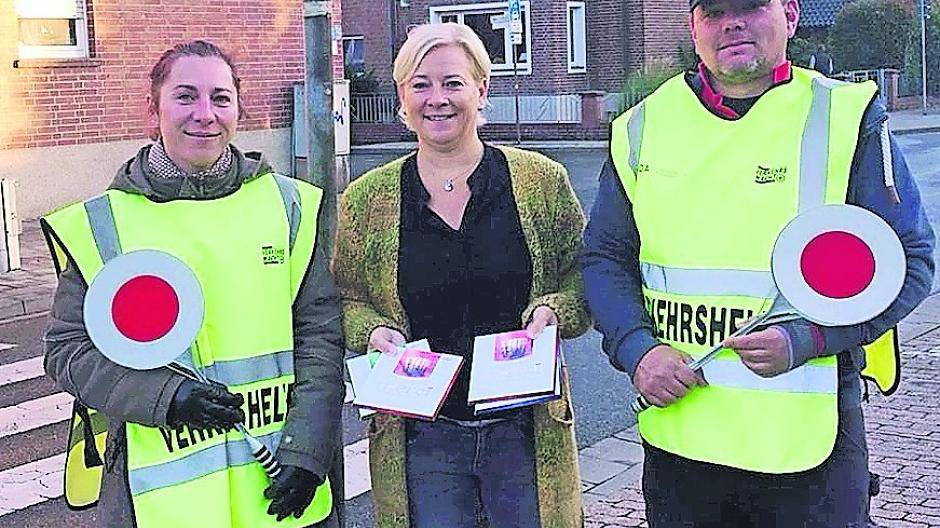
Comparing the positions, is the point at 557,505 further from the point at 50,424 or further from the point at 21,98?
the point at 21,98

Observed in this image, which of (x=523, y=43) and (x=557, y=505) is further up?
(x=523, y=43)

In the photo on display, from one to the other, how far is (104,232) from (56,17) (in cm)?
1446

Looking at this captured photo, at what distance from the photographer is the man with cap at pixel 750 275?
290 centimetres

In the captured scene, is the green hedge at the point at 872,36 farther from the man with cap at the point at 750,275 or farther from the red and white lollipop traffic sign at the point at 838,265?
the red and white lollipop traffic sign at the point at 838,265

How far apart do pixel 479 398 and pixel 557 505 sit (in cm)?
45

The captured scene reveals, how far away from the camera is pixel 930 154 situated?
78.3 feet

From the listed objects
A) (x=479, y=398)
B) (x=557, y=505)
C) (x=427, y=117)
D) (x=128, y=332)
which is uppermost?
(x=427, y=117)

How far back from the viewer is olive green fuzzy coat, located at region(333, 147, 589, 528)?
347cm

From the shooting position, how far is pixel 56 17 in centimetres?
1634

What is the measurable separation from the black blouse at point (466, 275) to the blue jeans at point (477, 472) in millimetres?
57

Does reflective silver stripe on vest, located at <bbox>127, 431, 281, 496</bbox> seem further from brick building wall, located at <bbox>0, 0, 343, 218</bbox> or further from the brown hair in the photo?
brick building wall, located at <bbox>0, 0, 343, 218</bbox>

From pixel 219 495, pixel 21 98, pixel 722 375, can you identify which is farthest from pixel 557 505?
pixel 21 98

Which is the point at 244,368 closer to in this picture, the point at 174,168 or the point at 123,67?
the point at 174,168

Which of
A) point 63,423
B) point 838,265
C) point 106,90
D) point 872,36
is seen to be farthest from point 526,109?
point 838,265
